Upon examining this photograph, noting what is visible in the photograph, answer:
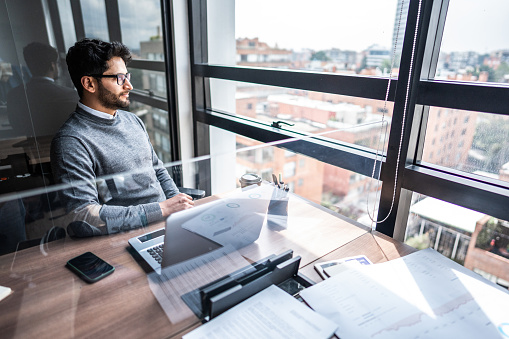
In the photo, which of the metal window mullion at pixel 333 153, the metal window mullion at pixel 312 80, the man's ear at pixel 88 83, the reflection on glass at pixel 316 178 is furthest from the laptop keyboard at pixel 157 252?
the metal window mullion at pixel 312 80

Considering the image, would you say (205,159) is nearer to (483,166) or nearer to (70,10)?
(483,166)

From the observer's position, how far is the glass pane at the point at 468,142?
1.26 meters

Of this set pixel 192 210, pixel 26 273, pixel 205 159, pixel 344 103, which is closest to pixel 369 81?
pixel 344 103

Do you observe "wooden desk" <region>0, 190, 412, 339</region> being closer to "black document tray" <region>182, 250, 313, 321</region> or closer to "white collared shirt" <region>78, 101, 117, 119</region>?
"black document tray" <region>182, 250, 313, 321</region>

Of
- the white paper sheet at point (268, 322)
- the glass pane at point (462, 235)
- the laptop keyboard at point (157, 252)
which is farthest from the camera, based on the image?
the glass pane at point (462, 235)

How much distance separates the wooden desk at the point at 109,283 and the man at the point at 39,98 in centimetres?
128

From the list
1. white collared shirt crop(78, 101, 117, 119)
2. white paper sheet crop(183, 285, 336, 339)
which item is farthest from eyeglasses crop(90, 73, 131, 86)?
white paper sheet crop(183, 285, 336, 339)

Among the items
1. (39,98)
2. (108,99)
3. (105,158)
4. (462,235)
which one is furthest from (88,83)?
(462,235)

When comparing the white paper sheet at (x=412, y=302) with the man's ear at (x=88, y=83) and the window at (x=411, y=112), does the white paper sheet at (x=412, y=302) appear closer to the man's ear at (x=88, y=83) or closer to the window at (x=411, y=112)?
the window at (x=411, y=112)

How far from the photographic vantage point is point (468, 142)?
137 centimetres

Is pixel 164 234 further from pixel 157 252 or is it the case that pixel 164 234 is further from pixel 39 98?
pixel 39 98

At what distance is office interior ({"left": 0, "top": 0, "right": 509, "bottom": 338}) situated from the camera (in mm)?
1283

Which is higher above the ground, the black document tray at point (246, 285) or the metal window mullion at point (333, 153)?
the metal window mullion at point (333, 153)

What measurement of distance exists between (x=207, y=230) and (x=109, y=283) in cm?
35
